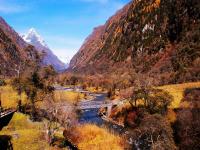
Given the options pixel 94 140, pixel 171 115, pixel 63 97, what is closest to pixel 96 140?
pixel 94 140

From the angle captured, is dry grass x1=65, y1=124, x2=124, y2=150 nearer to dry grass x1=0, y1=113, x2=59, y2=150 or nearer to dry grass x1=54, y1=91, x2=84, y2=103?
dry grass x1=0, y1=113, x2=59, y2=150

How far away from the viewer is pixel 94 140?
62.9 meters

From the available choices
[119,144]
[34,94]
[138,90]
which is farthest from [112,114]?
[119,144]

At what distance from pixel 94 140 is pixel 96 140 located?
0.39 metres

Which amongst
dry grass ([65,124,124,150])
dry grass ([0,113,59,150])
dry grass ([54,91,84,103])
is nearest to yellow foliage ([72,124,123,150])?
dry grass ([65,124,124,150])

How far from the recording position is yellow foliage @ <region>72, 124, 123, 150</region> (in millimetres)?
60125

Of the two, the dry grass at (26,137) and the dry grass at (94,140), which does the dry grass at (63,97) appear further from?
the dry grass at (94,140)

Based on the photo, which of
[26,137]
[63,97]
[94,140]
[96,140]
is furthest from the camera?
[63,97]

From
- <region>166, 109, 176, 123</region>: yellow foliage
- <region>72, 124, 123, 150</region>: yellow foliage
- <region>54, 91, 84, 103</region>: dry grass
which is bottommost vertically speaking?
<region>72, 124, 123, 150</region>: yellow foliage

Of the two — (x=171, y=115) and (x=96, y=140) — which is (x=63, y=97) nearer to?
(x=171, y=115)

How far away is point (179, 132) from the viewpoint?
69.5 metres

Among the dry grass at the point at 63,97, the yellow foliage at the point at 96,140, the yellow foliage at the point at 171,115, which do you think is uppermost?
the dry grass at the point at 63,97

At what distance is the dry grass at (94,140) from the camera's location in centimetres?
6022

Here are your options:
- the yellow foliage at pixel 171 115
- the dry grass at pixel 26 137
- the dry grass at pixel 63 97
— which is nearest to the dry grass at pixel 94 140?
the dry grass at pixel 26 137
